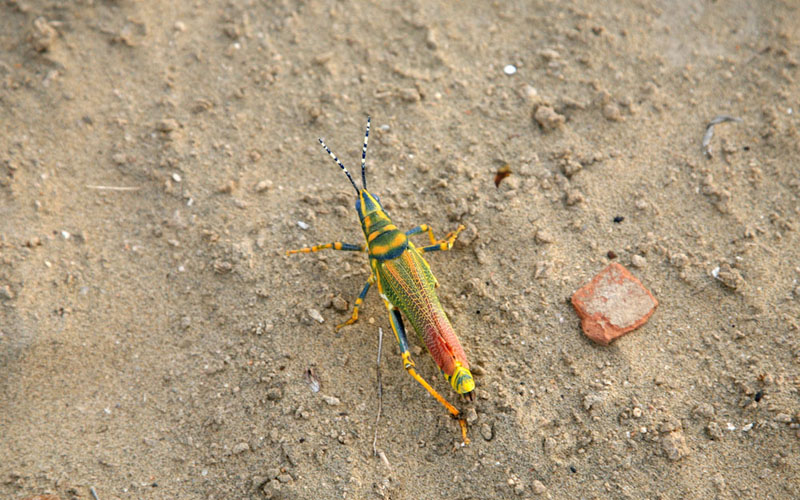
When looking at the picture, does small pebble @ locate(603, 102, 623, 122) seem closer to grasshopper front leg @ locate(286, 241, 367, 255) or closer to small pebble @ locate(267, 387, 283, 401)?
grasshopper front leg @ locate(286, 241, 367, 255)

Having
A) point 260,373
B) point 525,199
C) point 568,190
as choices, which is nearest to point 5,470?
point 260,373

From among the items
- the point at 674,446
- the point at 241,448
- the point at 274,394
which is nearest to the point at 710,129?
the point at 674,446

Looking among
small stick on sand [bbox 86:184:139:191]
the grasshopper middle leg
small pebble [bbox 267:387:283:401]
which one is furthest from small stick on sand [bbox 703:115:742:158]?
small stick on sand [bbox 86:184:139:191]

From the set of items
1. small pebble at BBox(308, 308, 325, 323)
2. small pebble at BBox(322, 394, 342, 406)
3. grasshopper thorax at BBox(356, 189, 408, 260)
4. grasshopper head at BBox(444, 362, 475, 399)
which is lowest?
small pebble at BBox(322, 394, 342, 406)

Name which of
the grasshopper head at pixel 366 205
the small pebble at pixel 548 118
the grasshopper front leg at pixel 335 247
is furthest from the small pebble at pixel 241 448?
the small pebble at pixel 548 118

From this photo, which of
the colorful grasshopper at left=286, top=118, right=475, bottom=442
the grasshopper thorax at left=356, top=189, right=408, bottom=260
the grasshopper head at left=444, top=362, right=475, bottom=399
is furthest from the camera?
the grasshopper thorax at left=356, top=189, right=408, bottom=260

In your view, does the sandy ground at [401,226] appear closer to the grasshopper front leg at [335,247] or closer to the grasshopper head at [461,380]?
the grasshopper front leg at [335,247]

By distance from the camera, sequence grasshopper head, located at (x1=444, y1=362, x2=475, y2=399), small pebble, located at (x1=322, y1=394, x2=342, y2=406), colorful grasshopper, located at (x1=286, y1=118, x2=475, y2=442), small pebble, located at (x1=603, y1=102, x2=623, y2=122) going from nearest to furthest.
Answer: grasshopper head, located at (x1=444, y1=362, x2=475, y2=399)
colorful grasshopper, located at (x1=286, y1=118, x2=475, y2=442)
small pebble, located at (x1=322, y1=394, x2=342, y2=406)
small pebble, located at (x1=603, y1=102, x2=623, y2=122)
